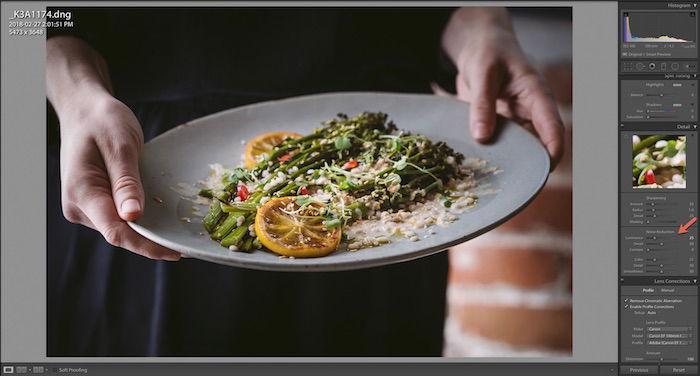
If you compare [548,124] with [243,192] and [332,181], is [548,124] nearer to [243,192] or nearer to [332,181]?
[332,181]

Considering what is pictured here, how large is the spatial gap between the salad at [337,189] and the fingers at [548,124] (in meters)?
0.12

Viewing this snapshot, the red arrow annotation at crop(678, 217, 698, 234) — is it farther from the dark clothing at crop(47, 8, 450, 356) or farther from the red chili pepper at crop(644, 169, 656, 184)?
the dark clothing at crop(47, 8, 450, 356)

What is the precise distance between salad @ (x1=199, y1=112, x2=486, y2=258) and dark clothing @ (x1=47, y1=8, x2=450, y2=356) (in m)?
0.15

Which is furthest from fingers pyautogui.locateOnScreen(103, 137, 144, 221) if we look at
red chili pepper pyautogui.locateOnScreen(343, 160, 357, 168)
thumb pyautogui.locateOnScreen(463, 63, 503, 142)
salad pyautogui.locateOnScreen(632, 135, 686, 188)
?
salad pyautogui.locateOnScreen(632, 135, 686, 188)

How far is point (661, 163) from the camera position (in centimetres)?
78

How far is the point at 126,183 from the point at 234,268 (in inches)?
14.5

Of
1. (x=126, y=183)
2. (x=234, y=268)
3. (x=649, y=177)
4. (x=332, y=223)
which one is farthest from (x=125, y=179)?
(x=649, y=177)

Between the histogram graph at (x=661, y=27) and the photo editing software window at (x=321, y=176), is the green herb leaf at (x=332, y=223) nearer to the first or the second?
the photo editing software window at (x=321, y=176)

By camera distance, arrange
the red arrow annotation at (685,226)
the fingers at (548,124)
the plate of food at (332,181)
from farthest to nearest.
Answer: the fingers at (548,124) → the red arrow annotation at (685,226) → the plate of food at (332,181)

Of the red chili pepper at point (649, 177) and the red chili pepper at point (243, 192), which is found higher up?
the red chili pepper at point (649, 177)

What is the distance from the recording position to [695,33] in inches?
30.5

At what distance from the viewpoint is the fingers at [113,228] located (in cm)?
70

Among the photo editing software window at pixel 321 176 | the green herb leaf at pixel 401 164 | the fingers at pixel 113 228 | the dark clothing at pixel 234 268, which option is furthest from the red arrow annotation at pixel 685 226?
the fingers at pixel 113 228

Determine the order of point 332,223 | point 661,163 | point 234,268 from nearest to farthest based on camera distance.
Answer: point 332,223 → point 661,163 → point 234,268
